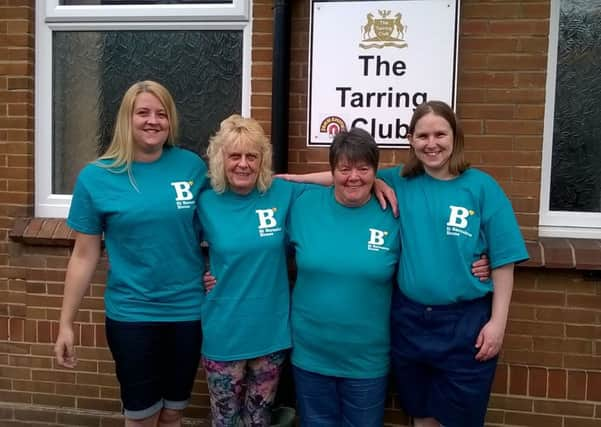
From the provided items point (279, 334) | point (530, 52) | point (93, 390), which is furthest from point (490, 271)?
point (93, 390)

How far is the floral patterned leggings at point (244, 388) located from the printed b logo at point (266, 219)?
53 centimetres

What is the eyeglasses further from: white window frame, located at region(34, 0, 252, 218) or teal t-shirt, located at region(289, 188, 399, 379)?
white window frame, located at region(34, 0, 252, 218)

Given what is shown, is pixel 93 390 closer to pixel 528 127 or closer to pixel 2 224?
pixel 2 224

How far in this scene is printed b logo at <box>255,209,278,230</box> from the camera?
8.22 feet

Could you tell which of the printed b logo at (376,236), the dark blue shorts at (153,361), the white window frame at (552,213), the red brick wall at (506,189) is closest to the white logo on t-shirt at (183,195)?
the dark blue shorts at (153,361)

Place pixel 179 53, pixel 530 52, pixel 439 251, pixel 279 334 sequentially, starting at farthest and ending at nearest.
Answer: pixel 179 53
pixel 530 52
pixel 279 334
pixel 439 251

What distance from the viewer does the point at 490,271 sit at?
2.42 metres

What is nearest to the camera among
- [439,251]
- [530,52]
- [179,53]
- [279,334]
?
[439,251]

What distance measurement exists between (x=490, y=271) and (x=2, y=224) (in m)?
2.80

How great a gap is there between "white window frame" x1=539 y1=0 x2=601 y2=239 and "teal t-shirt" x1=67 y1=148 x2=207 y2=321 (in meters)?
1.91

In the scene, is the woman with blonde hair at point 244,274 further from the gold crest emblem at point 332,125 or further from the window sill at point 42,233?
the window sill at point 42,233

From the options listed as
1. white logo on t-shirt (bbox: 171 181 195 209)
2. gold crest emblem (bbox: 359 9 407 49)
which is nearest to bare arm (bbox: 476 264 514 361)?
white logo on t-shirt (bbox: 171 181 195 209)

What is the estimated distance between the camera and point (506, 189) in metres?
3.21

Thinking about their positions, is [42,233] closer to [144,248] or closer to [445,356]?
[144,248]
